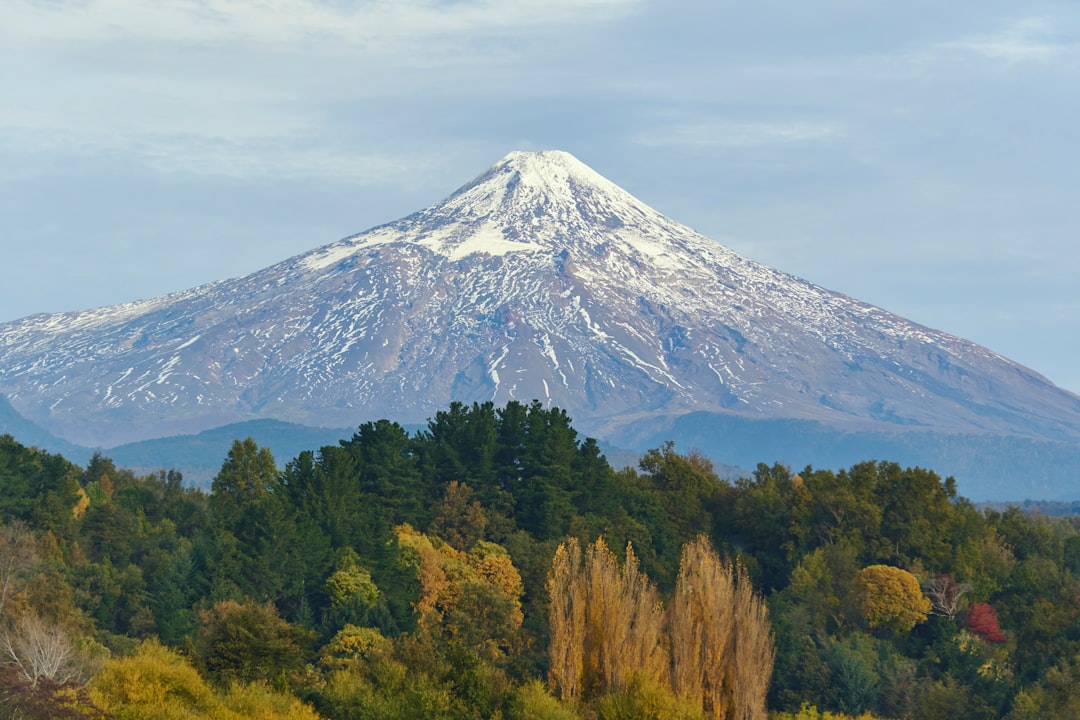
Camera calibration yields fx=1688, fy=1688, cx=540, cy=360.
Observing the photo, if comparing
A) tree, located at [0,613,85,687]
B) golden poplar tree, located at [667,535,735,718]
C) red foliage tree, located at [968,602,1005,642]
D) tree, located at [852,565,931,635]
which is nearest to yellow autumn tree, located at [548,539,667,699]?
golden poplar tree, located at [667,535,735,718]

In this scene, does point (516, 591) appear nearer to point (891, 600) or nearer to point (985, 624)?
point (891, 600)

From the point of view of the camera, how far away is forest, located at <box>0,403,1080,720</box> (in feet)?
236

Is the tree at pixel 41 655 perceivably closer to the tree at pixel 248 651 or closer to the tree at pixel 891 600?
the tree at pixel 248 651

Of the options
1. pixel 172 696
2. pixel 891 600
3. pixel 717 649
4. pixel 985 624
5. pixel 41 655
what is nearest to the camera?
pixel 41 655

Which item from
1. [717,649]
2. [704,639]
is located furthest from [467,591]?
[717,649]

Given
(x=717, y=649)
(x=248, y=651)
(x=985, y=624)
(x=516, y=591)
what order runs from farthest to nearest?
(x=985, y=624)
(x=516, y=591)
(x=717, y=649)
(x=248, y=651)

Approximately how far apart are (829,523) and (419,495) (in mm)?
27273

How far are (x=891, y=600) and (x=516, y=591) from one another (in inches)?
882

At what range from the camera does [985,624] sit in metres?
100

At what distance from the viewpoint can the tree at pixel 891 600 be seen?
10044 centimetres

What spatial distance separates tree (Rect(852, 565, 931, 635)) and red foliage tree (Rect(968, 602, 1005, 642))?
2.67 m

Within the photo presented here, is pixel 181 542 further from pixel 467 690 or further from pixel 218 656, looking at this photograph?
pixel 467 690

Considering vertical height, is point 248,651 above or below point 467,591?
below

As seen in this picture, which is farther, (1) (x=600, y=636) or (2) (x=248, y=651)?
(1) (x=600, y=636)
